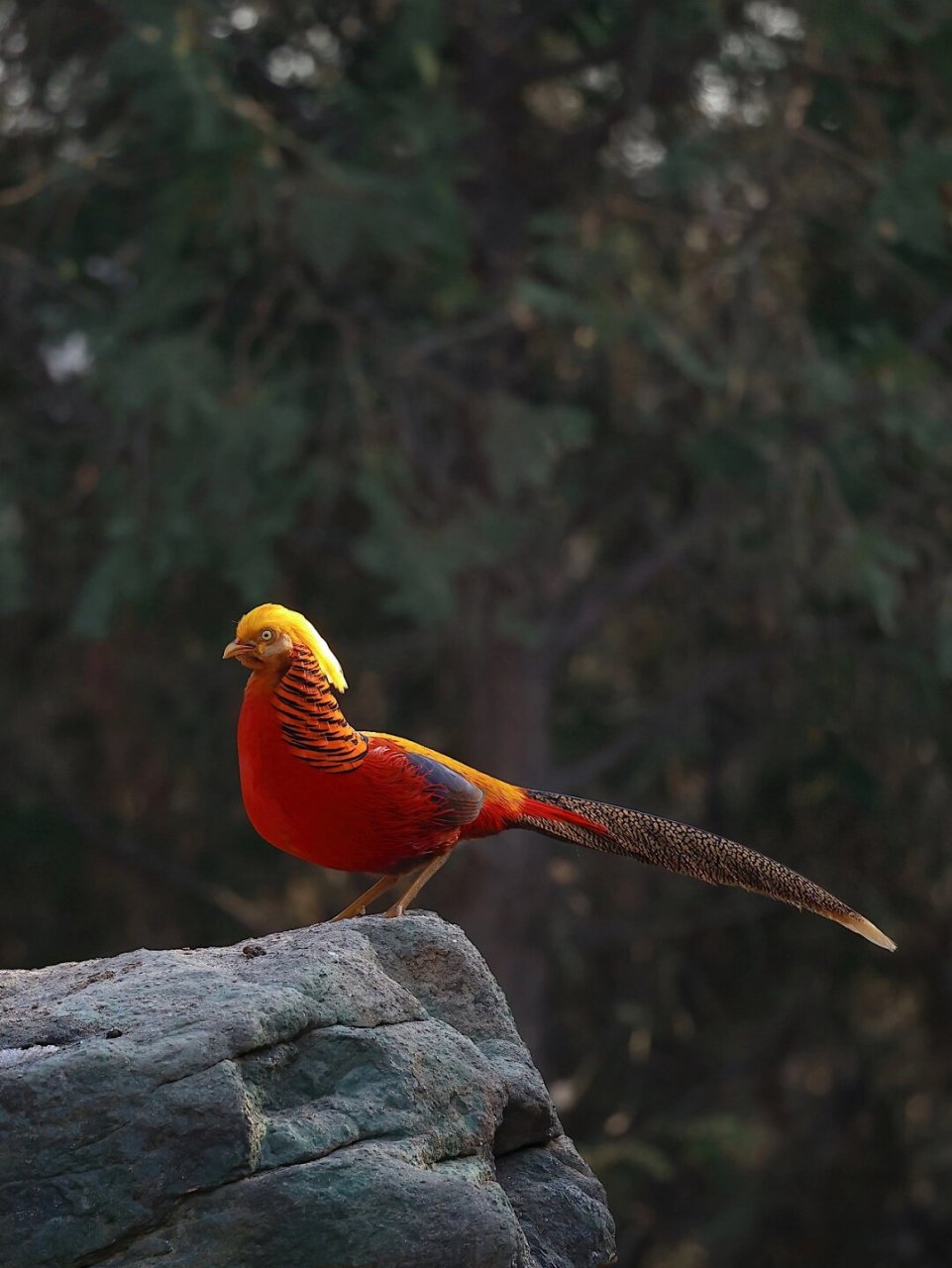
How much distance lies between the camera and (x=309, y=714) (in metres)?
4.21

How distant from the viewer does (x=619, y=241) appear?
11320 millimetres

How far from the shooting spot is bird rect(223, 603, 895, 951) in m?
4.20

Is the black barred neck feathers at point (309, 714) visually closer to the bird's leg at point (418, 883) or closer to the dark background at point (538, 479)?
the bird's leg at point (418, 883)

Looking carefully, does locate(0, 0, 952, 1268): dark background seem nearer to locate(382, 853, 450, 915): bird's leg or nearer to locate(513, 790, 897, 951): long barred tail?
locate(513, 790, 897, 951): long barred tail

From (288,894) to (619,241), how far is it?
5.87m

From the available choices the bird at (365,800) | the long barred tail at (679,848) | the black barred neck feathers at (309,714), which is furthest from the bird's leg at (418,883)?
the black barred neck feathers at (309,714)

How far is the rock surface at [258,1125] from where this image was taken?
140 inches

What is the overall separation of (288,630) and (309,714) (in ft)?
0.58

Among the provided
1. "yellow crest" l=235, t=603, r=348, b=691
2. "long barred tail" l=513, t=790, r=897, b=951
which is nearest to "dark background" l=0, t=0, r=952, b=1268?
"long barred tail" l=513, t=790, r=897, b=951

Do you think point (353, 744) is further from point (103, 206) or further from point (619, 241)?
point (103, 206)

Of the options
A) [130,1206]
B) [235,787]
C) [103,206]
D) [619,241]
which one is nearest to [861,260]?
[619,241]

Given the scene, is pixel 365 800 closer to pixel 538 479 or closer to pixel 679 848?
pixel 679 848

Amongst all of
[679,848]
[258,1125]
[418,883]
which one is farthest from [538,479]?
[258,1125]

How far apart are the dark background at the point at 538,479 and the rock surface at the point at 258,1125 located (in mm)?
6389
